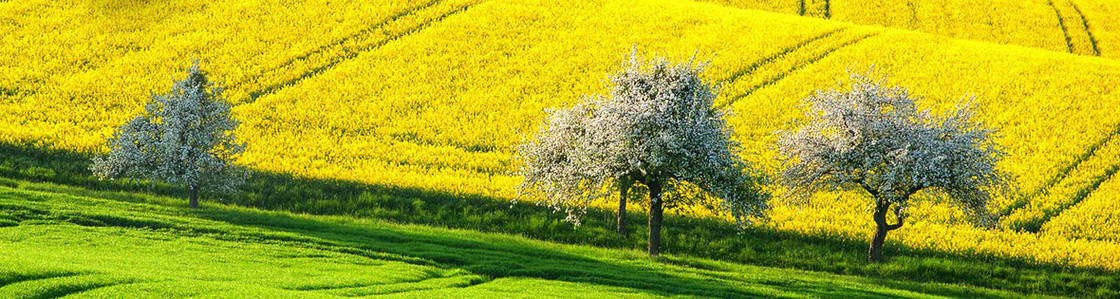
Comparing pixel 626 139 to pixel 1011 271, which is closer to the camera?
pixel 626 139

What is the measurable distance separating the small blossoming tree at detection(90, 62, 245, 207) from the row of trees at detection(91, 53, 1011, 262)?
0.28 ft

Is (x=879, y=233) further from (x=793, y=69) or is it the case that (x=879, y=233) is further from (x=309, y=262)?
(x=793, y=69)

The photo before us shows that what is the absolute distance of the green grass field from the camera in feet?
73.6

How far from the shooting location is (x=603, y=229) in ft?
128

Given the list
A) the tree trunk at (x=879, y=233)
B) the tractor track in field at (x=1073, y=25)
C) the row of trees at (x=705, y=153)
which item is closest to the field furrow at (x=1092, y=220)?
the row of trees at (x=705, y=153)

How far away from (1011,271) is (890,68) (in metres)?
29.4

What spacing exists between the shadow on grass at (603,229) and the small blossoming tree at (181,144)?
221 centimetres

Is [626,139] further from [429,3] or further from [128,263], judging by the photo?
[429,3]

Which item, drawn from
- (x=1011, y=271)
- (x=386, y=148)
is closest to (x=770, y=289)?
(x=1011, y=271)

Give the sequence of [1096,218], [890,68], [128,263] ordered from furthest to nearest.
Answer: [890,68] < [1096,218] < [128,263]

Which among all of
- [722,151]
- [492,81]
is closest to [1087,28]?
[492,81]

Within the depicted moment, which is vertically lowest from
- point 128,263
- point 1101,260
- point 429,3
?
point 128,263

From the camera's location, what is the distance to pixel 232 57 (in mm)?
64438

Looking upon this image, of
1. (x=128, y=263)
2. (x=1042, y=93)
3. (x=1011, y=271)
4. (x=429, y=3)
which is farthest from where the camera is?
(x=429, y=3)
